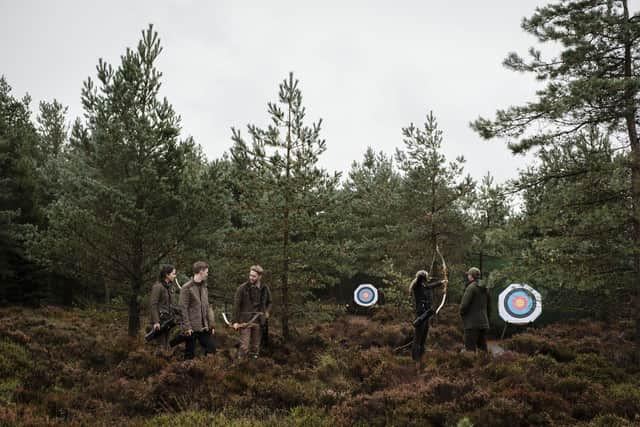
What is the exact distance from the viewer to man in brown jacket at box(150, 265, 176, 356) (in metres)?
9.52

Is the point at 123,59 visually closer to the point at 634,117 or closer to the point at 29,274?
the point at 634,117

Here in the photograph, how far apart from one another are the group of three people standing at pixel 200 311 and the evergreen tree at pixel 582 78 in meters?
6.34

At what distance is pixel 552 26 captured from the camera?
10891 mm

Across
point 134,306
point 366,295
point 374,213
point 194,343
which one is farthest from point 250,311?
point 366,295

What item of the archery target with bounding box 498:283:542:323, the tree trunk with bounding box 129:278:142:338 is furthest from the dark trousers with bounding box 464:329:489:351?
the tree trunk with bounding box 129:278:142:338

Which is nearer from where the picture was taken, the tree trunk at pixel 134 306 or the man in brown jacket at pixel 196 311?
the man in brown jacket at pixel 196 311

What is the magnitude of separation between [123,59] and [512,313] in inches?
556

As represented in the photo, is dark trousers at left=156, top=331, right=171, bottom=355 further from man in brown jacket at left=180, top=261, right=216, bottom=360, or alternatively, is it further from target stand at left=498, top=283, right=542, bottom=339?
target stand at left=498, top=283, right=542, bottom=339

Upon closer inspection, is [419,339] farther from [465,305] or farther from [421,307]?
[465,305]

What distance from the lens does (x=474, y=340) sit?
11.1 meters

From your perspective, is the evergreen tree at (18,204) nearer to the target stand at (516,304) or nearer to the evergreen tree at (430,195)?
the evergreen tree at (430,195)

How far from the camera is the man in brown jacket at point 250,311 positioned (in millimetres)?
10148

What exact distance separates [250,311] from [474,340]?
517 centimetres

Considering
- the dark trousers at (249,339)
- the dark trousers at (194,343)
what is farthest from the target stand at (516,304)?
the dark trousers at (194,343)
